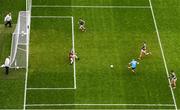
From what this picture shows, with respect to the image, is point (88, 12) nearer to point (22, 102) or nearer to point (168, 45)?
point (168, 45)

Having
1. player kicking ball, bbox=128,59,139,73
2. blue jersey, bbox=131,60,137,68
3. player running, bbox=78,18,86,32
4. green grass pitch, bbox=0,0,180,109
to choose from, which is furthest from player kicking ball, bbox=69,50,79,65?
blue jersey, bbox=131,60,137,68

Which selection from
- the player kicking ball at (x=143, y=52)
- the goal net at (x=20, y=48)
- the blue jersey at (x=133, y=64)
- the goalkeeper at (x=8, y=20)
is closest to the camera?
the blue jersey at (x=133, y=64)

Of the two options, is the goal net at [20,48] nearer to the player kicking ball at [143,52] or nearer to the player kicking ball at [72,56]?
the player kicking ball at [72,56]

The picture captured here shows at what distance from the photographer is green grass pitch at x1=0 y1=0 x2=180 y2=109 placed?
128ft

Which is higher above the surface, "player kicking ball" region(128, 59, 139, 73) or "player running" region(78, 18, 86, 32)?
"player running" region(78, 18, 86, 32)

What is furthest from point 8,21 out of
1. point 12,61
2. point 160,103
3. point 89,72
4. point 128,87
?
point 160,103

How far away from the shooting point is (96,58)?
43.4 metres

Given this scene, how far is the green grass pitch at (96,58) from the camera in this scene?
3916 cm

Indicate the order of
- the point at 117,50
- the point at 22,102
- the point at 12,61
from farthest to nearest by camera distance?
the point at 117,50 → the point at 12,61 → the point at 22,102

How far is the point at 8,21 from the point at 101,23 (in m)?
8.54

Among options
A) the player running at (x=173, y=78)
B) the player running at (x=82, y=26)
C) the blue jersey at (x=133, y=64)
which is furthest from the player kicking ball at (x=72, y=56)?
the player running at (x=173, y=78)

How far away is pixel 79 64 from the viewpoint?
140ft

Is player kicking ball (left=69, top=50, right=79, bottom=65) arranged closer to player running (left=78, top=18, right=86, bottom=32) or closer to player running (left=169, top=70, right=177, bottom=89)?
player running (left=78, top=18, right=86, bottom=32)

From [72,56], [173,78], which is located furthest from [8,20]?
[173,78]
